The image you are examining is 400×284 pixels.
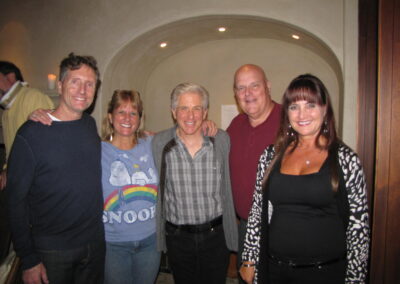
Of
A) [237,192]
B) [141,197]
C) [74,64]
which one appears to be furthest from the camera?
[237,192]

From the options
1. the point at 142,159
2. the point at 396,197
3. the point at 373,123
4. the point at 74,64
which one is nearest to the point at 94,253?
the point at 142,159

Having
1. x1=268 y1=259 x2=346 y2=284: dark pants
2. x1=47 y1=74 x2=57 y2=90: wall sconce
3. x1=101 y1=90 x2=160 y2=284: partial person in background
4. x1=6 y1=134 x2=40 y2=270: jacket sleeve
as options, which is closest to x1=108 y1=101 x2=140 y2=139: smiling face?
x1=101 y1=90 x2=160 y2=284: partial person in background

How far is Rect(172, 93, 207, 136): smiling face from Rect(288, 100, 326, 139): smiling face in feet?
1.94

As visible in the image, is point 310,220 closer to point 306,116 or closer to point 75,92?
point 306,116

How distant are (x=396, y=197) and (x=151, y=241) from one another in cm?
144

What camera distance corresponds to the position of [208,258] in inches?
63.6

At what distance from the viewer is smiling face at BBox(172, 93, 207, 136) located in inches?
63.4

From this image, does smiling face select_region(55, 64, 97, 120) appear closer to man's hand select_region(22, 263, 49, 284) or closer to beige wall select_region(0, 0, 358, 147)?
man's hand select_region(22, 263, 49, 284)

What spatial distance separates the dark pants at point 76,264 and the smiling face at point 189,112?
877 mm

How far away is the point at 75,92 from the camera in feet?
4.68

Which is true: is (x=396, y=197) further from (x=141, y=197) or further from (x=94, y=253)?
(x=94, y=253)

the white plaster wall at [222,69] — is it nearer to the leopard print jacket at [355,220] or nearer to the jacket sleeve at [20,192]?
the leopard print jacket at [355,220]

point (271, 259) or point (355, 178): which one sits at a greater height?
point (355, 178)

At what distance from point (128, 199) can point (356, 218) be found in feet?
3.95
